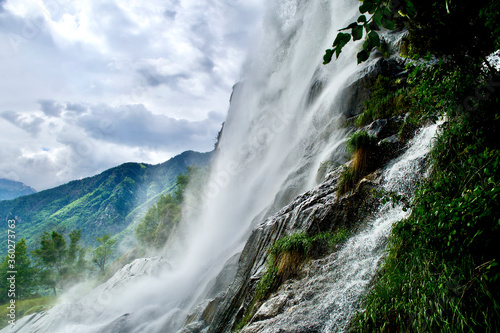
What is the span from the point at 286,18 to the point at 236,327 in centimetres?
2817

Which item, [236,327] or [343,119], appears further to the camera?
[343,119]

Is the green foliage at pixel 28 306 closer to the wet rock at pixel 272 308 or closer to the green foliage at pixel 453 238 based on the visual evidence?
the wet rock at pixel 272 308

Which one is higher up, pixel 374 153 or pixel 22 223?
pixel 22 223

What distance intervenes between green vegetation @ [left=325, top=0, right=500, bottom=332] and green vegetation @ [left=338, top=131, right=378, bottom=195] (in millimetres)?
2045

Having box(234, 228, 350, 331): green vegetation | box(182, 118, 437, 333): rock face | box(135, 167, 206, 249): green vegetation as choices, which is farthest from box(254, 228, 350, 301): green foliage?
box(135, 167, 206, 249): green vegetation

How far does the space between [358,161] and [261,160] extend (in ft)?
39.9

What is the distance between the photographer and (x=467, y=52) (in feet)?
14.9

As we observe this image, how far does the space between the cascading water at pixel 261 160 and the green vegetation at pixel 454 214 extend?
16.0 ft

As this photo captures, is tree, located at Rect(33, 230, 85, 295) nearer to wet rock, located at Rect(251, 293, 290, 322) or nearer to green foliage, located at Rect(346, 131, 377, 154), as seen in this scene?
wet rock, located at Rect(251, 293, 290, 322)

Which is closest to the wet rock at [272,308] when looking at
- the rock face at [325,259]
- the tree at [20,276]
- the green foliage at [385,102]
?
the rock face at [325,259]

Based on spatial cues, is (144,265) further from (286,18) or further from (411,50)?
(286,18)

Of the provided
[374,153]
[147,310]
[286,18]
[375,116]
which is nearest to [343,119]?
[375,116]

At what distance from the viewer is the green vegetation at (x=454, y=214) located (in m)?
2.98

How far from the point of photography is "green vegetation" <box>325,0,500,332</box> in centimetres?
298
